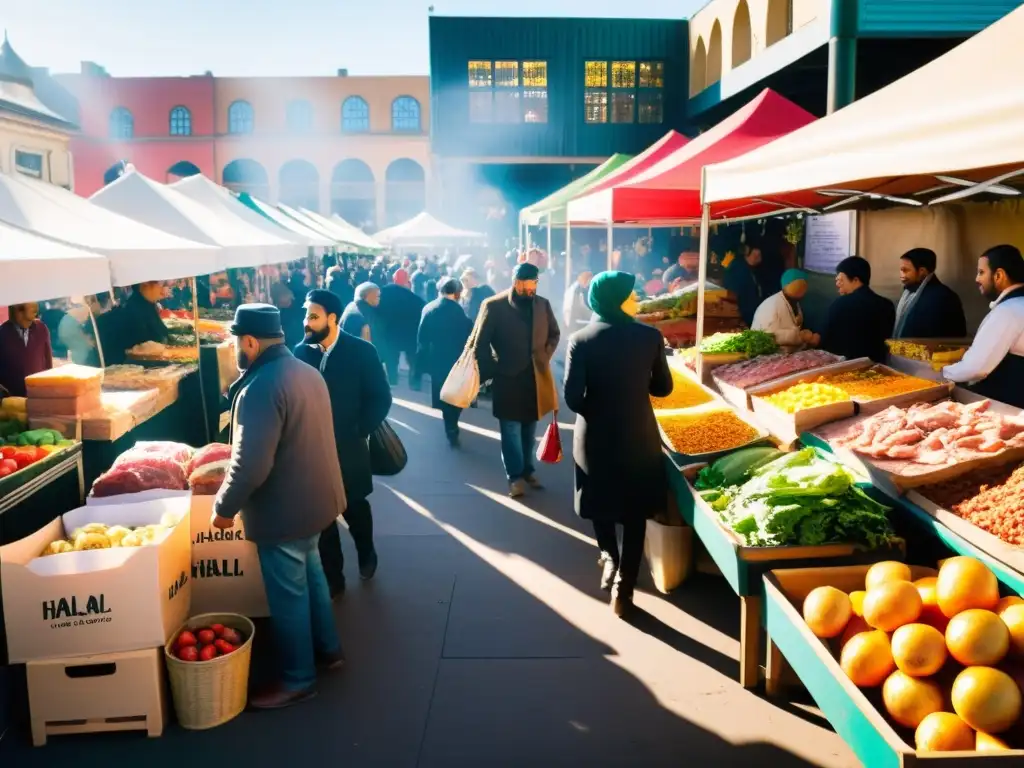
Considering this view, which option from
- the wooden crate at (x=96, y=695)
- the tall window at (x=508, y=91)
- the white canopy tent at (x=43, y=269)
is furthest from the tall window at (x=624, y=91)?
the wooden crate at (x=96, y=695)

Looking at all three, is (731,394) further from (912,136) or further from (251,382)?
(251,382)

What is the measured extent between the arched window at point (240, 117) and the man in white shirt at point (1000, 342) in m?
49.3

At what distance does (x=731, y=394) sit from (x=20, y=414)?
5062 mm

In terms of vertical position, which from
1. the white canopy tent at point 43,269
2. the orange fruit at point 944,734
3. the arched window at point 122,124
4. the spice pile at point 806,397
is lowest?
the orange fruit at point 944,734

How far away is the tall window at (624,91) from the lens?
87.6ft

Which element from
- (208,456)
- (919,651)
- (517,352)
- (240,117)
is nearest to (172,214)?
(517,352)

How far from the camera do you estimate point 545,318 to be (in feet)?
24.7

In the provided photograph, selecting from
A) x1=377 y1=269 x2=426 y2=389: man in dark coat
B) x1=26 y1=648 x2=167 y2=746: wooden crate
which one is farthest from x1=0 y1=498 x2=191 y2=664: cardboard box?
x1=377 y1=269 x2=426 y2=389: man in dark coat

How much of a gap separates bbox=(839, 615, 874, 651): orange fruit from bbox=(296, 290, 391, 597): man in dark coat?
9.34 ft

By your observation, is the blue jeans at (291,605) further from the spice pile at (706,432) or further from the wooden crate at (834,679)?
the spice pile at (706,432)

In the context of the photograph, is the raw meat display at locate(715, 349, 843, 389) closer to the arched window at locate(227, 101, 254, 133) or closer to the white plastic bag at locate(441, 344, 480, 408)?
the white plastic bag at locate(441, 344, 480, 408)

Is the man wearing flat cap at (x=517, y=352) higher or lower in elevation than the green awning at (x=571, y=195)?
lower

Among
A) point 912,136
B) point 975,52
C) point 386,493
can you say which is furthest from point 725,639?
point 386,493

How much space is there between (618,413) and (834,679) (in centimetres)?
216
